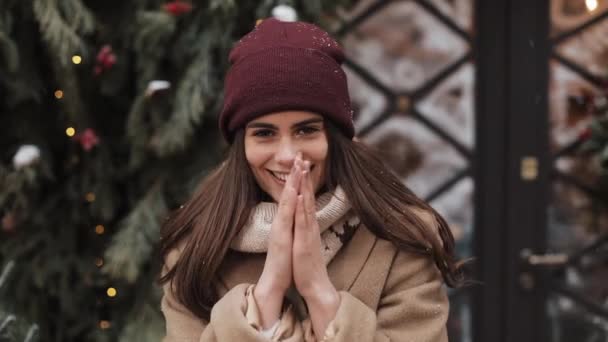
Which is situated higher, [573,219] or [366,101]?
[366,101]

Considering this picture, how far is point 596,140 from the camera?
3.45m

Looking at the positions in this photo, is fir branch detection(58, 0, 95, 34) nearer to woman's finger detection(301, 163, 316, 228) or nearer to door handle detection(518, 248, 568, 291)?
woman's finger detection(301, 163, 316, 228)

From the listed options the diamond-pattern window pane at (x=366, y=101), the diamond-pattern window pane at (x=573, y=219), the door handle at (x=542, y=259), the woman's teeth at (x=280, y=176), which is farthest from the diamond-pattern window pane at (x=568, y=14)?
the woman's teeth at (x=280, y=176)

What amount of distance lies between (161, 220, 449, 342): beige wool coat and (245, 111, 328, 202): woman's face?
0.23 m

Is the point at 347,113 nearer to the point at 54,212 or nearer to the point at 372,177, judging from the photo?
the point at 372,177

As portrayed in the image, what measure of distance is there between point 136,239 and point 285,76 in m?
1.31

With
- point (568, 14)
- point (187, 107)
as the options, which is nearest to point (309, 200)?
point (187, 107)

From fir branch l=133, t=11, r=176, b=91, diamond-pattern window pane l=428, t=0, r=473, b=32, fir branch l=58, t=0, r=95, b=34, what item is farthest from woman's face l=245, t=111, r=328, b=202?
diamond-pattern window pane l=428, t=0, r=473, b=32

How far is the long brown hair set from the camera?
6.77 feet

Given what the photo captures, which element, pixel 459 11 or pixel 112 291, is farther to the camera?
pixel 459 11

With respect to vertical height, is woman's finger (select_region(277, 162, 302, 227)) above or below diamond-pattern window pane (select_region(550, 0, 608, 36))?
above

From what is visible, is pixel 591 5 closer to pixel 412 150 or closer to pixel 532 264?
pixel 412 150

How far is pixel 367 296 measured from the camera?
2059 mm

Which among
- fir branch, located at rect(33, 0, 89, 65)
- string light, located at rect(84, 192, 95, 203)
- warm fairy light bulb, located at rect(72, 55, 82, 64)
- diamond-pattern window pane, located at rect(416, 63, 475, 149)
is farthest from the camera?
diamond-pattern window pane, located at rect(416, 63, 475, 149)
